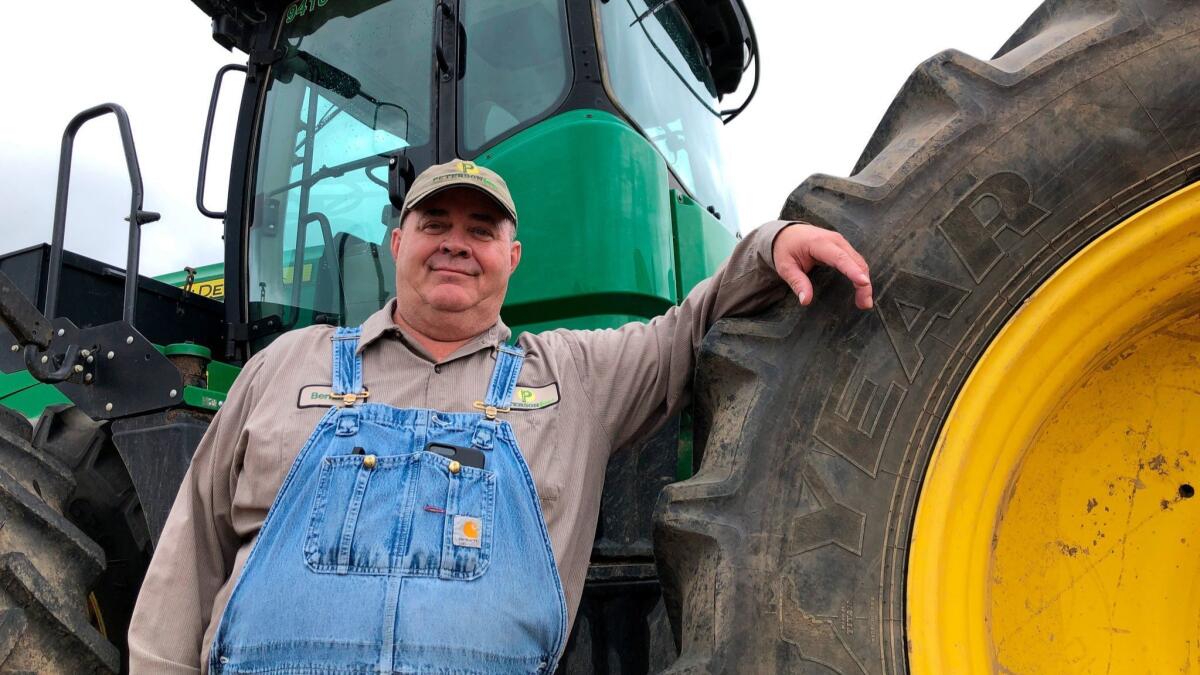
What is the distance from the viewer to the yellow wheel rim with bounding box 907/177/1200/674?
1.36m

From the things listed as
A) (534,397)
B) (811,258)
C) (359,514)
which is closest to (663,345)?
(534,397)

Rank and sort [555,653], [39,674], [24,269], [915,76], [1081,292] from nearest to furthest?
[1081,292] → [915,76] → [555,653] → [39,674] → [24,269]

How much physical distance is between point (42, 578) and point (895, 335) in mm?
1727

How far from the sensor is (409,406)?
1809mm

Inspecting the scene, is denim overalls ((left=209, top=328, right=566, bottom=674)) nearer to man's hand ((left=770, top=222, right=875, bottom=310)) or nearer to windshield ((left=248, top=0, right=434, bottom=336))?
man's hand ((left=770, top=222, right=875, bottom=310))

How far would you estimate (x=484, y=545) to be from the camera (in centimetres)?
161

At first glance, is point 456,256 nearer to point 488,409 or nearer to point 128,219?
point 488,409

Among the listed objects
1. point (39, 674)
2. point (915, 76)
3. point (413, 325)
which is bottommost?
point (39, 674)

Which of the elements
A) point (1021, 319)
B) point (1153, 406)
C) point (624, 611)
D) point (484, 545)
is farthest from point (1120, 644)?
point (484, 545)

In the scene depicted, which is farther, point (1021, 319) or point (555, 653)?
point (555, 653)

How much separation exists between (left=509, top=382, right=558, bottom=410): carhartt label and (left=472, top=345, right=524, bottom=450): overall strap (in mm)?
12

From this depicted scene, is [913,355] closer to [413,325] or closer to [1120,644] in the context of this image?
[1120,644]

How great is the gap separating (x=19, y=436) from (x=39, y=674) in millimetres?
705

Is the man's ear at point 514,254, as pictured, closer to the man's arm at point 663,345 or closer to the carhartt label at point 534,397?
the man's arm at point 663,345
